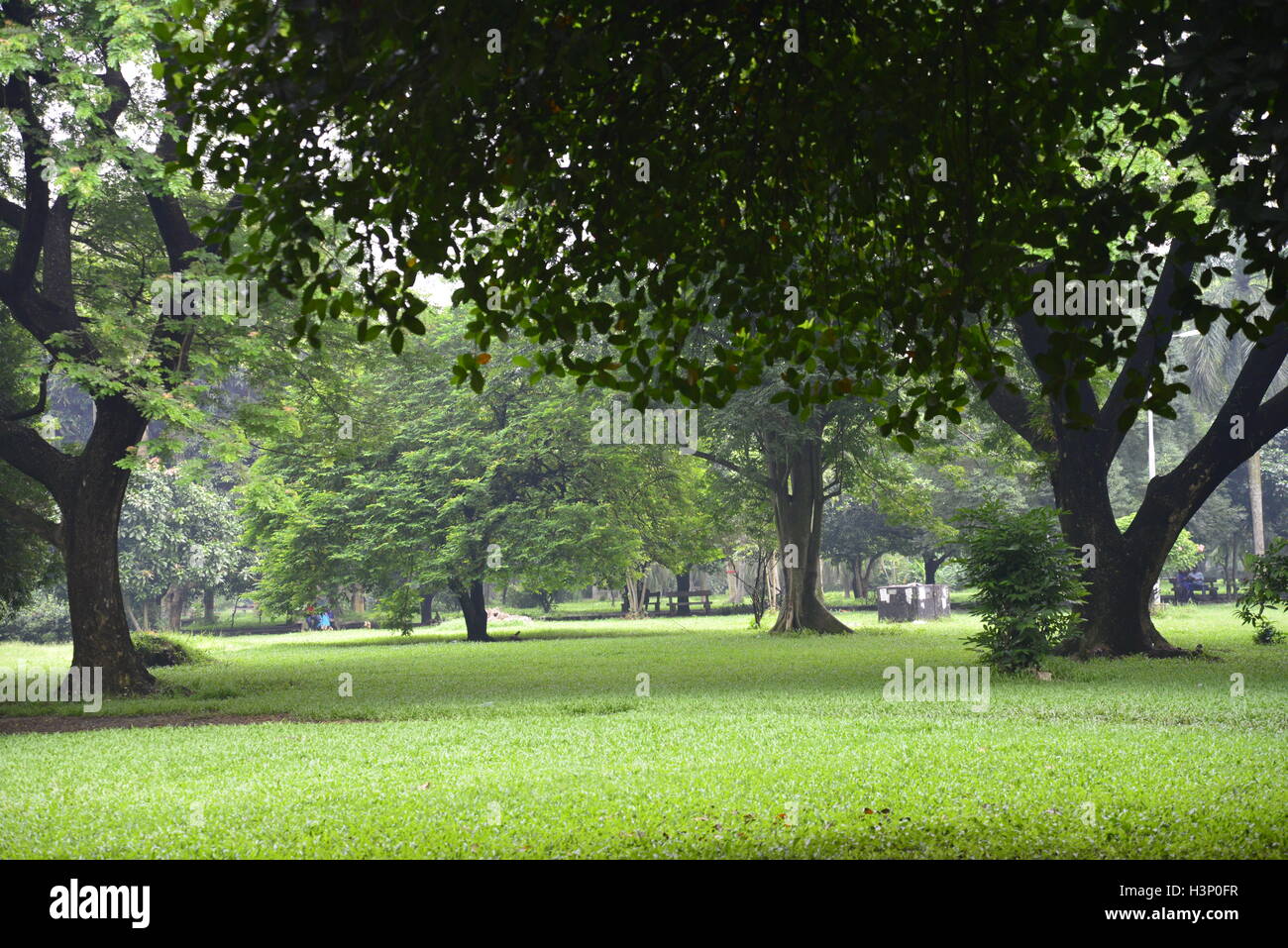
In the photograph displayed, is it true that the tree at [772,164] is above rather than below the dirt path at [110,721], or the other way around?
above

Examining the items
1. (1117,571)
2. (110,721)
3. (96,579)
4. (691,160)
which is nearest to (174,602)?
(96,579)

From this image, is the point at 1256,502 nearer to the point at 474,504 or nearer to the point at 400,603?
the point at 474,504

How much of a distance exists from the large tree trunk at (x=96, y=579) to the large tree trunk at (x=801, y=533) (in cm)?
1732

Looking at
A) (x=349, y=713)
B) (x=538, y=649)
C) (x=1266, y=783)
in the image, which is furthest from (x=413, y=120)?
(x=538, y=649)

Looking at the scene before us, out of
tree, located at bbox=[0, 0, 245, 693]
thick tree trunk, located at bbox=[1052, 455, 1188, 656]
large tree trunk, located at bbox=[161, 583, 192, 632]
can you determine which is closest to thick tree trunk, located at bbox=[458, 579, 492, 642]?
tree, located at bbox=[0, 0, 245, 693]

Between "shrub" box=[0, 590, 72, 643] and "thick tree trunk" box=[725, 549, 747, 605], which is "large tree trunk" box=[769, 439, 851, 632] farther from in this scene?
"shrub" box=[0, 590, 72, 643]

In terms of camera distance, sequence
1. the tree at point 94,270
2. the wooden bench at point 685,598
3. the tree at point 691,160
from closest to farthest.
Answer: the tree at point 691,160, the tree at point 94,270, the wooden bench at point 685,598

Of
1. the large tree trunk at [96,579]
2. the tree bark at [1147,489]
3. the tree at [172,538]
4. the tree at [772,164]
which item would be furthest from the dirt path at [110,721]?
the tree at [172,538]

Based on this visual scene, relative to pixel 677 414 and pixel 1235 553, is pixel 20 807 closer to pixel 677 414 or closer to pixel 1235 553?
pixel 677 414

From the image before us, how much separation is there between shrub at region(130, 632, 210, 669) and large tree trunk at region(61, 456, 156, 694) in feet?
22.0

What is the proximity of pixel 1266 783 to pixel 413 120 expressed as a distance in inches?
292

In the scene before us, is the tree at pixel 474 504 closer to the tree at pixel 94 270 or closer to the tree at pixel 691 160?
the tree at pixel 94 270

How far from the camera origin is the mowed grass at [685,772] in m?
6.68

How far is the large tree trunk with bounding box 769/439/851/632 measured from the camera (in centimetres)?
3030
